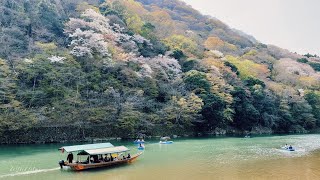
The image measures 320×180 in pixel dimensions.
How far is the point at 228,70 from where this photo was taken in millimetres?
61312

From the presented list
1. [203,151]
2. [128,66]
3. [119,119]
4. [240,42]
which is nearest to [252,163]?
[203,151]

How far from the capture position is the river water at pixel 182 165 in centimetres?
2039

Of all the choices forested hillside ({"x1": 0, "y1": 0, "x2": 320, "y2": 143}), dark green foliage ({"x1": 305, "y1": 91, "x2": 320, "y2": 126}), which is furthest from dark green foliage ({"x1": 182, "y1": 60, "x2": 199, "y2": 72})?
dark green foliage ({"x1": 305, "y1": 91, "x2": 320, "y2": 126})

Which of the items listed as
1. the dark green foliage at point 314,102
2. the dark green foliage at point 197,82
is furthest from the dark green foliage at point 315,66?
the dark green foliage at point 197,82

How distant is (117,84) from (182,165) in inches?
885

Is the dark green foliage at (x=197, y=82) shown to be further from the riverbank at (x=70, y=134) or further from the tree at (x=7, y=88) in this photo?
the tree at (x=7, y=88)

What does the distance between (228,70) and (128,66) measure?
2108cm

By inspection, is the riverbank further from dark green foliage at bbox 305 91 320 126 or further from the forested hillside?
dark green foliage at bbox 305 91 320 126

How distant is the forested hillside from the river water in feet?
21.0

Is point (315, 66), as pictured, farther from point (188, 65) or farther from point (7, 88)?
point (7, 88)

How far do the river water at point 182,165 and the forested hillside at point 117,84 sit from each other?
21.0ft

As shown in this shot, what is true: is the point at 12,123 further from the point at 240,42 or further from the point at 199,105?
the point at 240,42

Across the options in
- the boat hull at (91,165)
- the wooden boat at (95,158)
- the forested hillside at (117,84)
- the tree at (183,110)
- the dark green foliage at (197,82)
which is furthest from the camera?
the dark green foliage at (197,82)

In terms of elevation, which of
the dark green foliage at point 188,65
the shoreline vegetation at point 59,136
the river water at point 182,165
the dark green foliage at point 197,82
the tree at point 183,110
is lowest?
the river water at point 182,165
